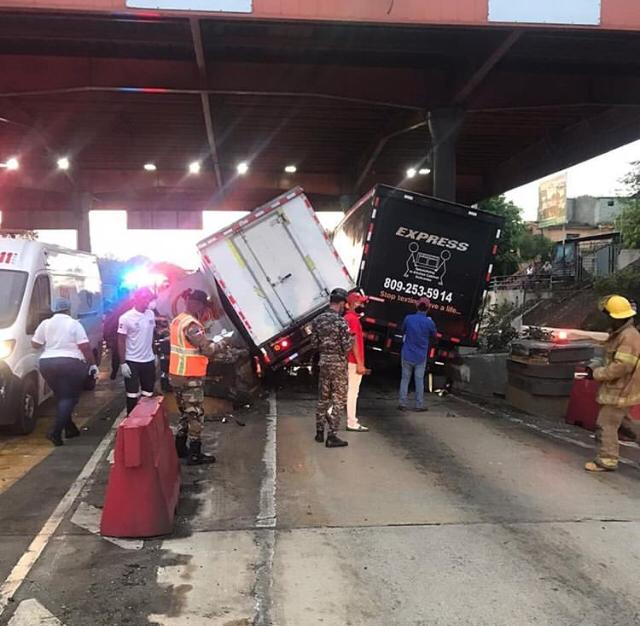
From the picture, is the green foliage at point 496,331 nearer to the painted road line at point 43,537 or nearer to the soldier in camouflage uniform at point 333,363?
the soldier in camouflage uniform at point 333,363

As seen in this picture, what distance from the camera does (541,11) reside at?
10.6 m

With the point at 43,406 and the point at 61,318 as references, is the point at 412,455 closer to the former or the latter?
the point at 61,318

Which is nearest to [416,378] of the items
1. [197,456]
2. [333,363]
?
[333,363]

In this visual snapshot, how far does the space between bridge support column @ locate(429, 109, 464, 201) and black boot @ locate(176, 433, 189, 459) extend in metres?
11.7

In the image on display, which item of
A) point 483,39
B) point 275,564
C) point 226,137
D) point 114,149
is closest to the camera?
point 275,564

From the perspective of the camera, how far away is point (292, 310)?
10.7 metres

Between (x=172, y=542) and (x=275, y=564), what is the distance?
0.86 metres

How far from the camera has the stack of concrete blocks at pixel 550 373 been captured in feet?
32.3

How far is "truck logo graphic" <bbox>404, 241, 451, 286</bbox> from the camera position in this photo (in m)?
11.5

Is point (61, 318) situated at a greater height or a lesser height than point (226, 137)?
lesser

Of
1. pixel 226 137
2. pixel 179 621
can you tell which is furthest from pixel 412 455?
pixel 226 137

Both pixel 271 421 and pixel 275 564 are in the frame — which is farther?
pixel 271 421

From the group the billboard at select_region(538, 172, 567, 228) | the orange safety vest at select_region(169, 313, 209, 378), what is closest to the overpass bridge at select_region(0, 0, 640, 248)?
the orange safety vest at select_region(169, 313, 209, 378)

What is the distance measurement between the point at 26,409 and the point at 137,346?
1621 mm
